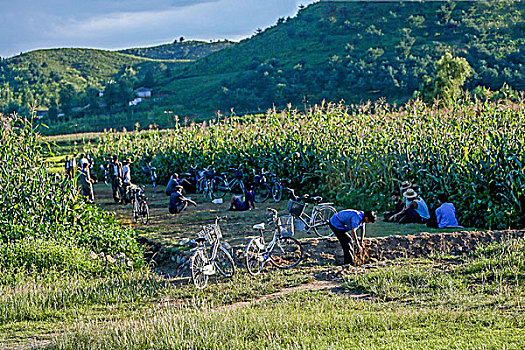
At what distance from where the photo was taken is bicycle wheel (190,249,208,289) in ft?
31.4

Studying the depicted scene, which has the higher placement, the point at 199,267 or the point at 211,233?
the point at 211,233

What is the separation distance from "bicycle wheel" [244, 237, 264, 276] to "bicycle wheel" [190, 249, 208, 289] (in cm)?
82

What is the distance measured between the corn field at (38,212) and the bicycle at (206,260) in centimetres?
240

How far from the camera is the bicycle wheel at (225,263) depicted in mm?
10145

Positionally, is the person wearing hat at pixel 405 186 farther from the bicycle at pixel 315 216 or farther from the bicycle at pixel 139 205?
the bicycle at pixel 139 205

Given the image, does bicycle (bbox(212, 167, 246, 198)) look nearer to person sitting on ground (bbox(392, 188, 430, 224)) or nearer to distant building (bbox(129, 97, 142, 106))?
person sitting on ground (bbox(392, 188, 430, 224))

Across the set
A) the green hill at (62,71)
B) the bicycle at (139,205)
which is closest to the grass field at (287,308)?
the bicycle at (139,205)

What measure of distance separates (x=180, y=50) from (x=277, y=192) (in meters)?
153

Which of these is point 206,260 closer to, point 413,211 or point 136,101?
point 413,211

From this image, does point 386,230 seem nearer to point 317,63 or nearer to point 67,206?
point 67,206

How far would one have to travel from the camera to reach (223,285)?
379 inches

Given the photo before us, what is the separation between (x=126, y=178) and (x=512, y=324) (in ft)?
53.9

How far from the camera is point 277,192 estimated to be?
19.2m

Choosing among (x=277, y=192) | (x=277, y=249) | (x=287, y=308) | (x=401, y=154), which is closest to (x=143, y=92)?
(x=277, y=192)
